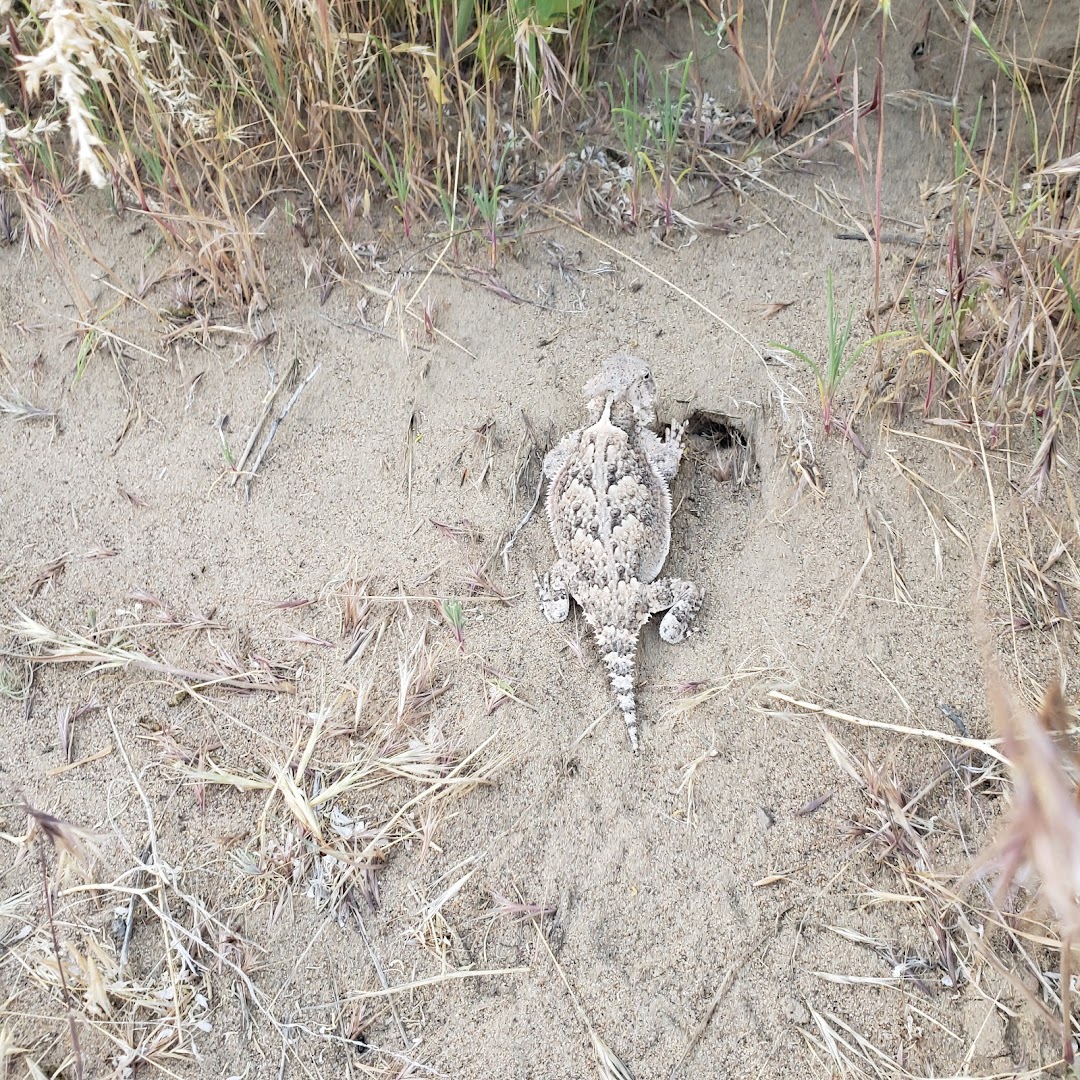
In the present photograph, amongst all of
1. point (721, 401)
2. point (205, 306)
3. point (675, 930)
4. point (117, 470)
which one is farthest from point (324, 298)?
point (675, 930)

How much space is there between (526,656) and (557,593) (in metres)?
0.25

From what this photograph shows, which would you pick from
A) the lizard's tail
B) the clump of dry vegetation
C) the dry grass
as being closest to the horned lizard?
Result: the lizard's tail

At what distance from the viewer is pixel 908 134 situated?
11.5ft

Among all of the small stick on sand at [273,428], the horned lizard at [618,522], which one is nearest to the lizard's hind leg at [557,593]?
the horned lizard at [618,522]

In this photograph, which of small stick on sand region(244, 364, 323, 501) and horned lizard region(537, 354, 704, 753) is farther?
small stick on sand region(244, 364, 323, 501)

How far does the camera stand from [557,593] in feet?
10.00

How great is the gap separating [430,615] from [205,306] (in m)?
1.60

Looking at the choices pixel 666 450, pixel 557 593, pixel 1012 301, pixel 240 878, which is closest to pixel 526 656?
pixel 557 593

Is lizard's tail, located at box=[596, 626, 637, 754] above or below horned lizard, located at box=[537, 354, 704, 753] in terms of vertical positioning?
below

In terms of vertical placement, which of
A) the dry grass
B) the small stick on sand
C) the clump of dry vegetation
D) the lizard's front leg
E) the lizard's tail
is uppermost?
the clump of dry vegetation

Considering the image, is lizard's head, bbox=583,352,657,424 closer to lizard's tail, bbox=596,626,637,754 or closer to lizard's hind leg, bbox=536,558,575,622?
lizard's hind leg, bbox=536,558,575,622

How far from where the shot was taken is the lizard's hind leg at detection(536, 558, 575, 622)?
3.03 meters

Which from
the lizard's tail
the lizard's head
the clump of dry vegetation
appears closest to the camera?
the clump of dry vegetation

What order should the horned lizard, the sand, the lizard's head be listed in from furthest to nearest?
the lizard's head → the horned lizard → the sand
